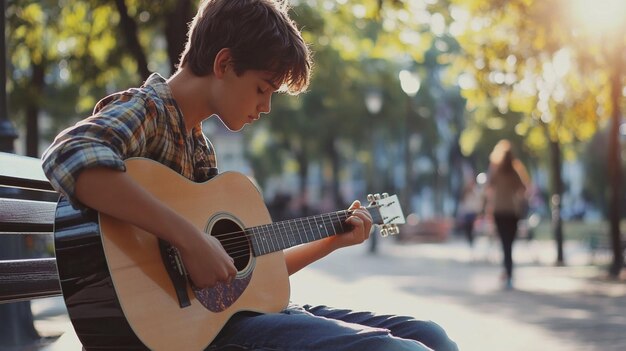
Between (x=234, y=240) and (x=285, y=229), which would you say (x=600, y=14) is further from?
(x=234, y=240)

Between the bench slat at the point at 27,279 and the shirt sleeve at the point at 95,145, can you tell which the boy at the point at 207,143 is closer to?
the shirt sleeve at the point at 95,145

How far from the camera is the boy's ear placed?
2.87 metres

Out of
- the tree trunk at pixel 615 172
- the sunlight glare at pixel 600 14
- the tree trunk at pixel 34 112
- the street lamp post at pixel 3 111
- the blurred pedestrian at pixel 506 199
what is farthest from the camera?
the tree trunk at pixel 34 112

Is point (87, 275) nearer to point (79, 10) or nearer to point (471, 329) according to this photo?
point (471, 329)

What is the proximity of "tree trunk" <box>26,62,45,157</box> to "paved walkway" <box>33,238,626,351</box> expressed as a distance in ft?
16.3

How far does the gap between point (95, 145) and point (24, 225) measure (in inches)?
34.2

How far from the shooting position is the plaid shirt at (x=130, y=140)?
2502mm

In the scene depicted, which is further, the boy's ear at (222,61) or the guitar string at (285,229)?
the guitar string at (285,229)

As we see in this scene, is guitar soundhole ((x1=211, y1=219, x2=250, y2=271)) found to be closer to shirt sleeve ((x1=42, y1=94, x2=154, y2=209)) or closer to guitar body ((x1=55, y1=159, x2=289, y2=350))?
guitar body ((x1=55, y1=159, x2=289, y2=350))

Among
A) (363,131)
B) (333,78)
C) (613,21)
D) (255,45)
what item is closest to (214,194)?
(255,45)

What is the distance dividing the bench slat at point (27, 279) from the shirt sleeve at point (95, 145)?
2.10 ft

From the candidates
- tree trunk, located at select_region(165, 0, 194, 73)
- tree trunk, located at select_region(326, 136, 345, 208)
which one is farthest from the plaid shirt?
tree trunk, located at select_region(326, 136, 345, 208)

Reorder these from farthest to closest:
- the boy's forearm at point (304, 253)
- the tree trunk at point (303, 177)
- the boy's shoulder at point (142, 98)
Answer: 1. the tree trunk at point (303, 177)
2. the boy's forearm at point (304, 253)
3. the boy's shoulder at point (142, 98)

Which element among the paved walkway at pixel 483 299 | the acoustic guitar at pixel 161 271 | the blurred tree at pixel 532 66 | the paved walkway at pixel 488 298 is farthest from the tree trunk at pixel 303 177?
the acoustic guitar at pixel 161 271
